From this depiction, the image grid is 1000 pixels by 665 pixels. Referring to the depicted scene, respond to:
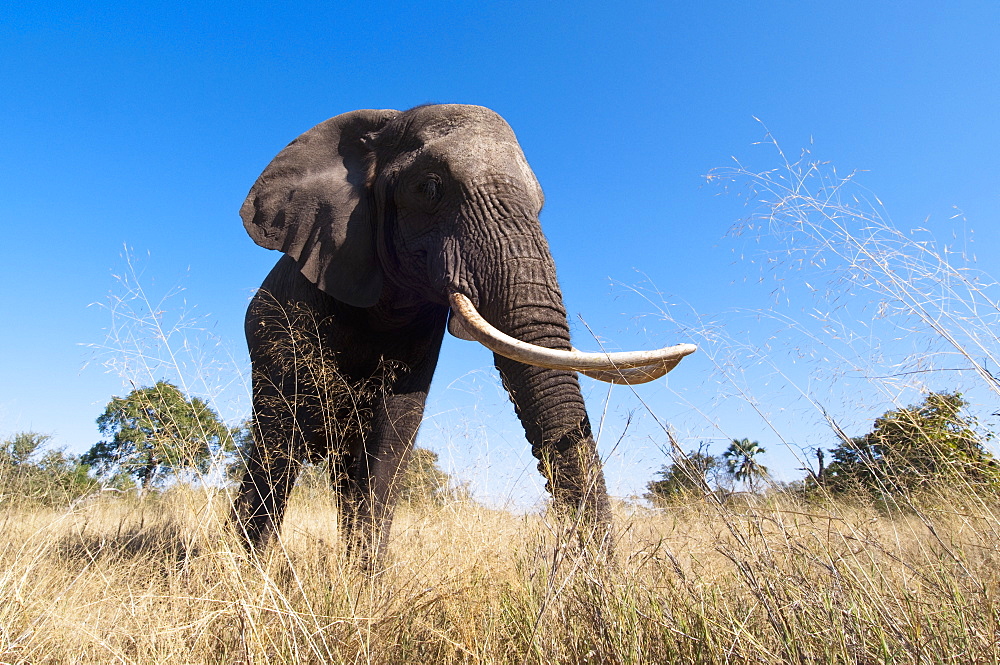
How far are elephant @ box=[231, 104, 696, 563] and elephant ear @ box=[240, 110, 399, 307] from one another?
11 mm

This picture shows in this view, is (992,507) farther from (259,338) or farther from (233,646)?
(259,338)

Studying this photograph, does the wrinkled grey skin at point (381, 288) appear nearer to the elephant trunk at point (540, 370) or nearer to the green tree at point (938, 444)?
the elephant trunk at point (540, 370)

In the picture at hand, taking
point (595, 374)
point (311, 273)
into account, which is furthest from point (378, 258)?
point (595, 374)

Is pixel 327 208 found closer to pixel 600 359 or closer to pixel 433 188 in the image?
pixel 433 188

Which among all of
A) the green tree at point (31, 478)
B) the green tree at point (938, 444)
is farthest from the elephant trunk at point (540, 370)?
the green tree at point (31, 478)

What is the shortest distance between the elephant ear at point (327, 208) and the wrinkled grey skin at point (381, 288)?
0.01m

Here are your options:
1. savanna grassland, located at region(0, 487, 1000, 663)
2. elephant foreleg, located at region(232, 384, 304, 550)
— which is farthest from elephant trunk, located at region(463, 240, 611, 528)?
elephant foreleg, located at region(232, 384, 304, 550)

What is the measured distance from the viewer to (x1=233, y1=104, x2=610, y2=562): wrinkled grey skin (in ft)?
12.3

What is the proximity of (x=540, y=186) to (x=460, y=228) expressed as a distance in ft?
3.25

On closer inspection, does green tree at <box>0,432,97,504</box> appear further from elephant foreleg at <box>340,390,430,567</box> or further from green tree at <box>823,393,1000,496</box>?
green tree at <box>823,393,1000,496</box>

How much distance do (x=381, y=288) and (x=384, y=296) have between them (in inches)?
4.4

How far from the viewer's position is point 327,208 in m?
4.91

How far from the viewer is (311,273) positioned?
4.67 metres

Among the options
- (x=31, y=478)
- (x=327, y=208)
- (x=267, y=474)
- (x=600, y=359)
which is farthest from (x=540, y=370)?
(x=31, y=478)
